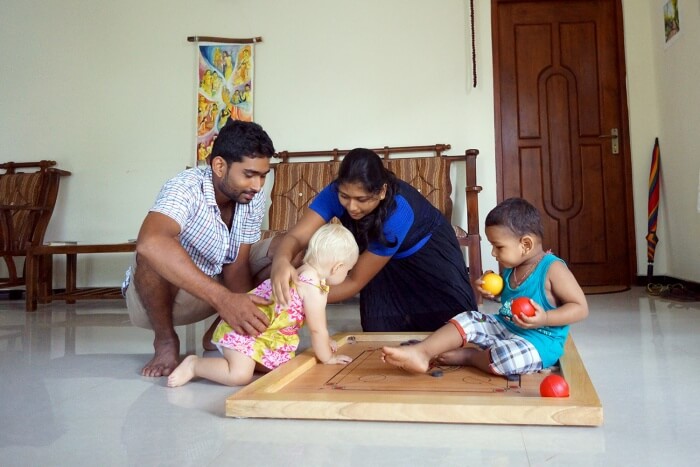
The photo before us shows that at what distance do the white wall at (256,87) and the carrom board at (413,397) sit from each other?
2.78m

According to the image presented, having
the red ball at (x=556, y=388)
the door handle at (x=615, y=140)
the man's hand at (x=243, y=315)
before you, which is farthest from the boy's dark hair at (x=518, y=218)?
the door handle at (x=615, y=140)

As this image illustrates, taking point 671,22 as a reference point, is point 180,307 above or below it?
below

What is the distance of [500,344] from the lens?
153 centimetres

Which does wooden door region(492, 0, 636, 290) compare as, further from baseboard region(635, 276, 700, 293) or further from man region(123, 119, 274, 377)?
man region(123, 119, 274, 377)

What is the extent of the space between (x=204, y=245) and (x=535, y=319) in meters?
1.09

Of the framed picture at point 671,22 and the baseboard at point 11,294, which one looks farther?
the baseboard at point 11,294

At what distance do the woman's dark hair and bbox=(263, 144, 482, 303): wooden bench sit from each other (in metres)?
1.97

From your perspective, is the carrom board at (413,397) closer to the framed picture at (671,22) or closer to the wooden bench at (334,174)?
the wooden bench at (334,174)

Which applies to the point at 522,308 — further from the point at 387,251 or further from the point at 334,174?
the point at 334,174

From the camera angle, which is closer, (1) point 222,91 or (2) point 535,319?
(2) point 535,319

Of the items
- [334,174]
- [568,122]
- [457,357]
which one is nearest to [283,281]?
[457,357]

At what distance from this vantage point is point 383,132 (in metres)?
4.34

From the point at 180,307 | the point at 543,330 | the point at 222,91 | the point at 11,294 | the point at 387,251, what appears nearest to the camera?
the point at 543,330

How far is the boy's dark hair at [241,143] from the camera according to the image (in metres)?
1.79
